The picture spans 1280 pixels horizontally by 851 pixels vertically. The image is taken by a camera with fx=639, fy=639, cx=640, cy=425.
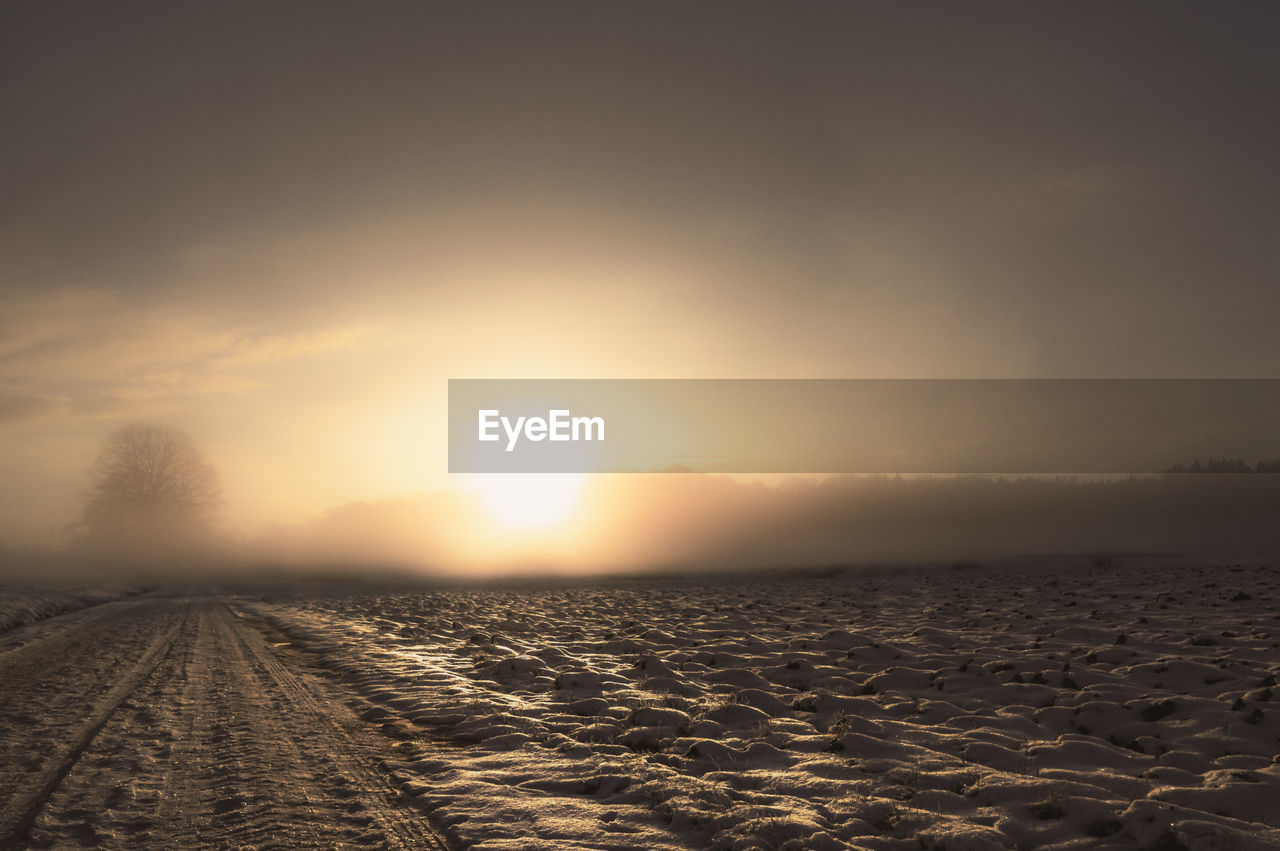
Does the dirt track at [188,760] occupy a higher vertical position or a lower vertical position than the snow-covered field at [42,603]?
higher

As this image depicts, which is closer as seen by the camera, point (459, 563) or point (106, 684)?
point (106, 684)

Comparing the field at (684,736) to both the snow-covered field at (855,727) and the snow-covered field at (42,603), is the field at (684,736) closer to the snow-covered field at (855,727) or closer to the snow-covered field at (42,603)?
the snow-covered field at (855,727)

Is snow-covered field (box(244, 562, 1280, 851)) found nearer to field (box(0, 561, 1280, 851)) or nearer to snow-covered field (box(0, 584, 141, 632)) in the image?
field (box(0, 561, 1280, 851))

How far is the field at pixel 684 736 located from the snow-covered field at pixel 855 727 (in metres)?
0.04

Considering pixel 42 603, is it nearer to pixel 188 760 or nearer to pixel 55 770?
pixel 55 770

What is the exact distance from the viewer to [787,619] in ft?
59.7

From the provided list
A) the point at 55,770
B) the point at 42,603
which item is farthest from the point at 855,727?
the point at 42,603

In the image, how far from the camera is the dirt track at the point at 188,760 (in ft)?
17.6

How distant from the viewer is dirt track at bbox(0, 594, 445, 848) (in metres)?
5.38

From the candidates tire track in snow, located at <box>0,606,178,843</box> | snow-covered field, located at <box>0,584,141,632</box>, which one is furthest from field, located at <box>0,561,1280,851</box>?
snow-covered field, located at <box>0,584,141,632</box>

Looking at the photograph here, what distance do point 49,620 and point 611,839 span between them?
2936cm

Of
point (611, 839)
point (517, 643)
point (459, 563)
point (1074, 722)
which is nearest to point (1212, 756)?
point (1074, 722)

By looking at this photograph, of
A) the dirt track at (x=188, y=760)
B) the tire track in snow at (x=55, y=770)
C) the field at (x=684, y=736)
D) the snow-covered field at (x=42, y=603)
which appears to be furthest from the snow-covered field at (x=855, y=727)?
the snow-covered field at (x=42, y=603)

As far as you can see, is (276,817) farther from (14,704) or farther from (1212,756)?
(1212,756)
